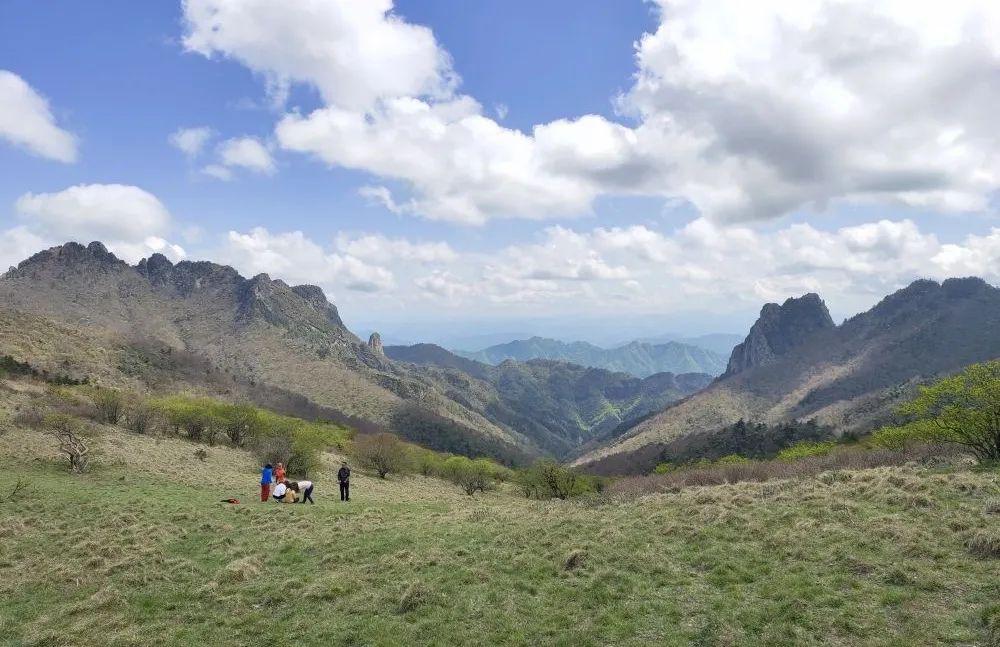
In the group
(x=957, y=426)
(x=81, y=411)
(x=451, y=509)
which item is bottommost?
(x=451, y=509)

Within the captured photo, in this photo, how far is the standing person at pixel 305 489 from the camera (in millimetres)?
29016

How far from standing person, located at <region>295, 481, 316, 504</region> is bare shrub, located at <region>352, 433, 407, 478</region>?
30155 millimetres

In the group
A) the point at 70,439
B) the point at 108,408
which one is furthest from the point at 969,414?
the point at 108,408

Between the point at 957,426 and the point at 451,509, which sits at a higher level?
the point at 957,426

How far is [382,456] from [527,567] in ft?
157

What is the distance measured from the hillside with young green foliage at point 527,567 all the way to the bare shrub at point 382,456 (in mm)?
33174

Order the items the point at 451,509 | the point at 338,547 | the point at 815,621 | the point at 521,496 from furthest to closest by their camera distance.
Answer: the point at 521,496 → the point at 451,509 → the point at 338,547 → the point at 815,621

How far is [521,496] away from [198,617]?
48025mm

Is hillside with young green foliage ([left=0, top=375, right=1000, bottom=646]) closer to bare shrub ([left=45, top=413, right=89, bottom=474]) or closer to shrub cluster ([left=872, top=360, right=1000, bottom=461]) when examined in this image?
shrub cluster ([left=872, top=360, right=1000, bottom=461])

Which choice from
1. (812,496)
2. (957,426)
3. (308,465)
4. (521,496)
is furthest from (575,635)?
(521,496)

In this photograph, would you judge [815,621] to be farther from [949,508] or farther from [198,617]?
[198,617]

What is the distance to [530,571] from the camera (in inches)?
624

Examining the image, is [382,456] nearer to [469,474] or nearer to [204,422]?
[469,474]

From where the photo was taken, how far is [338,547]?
1947 centimetres
